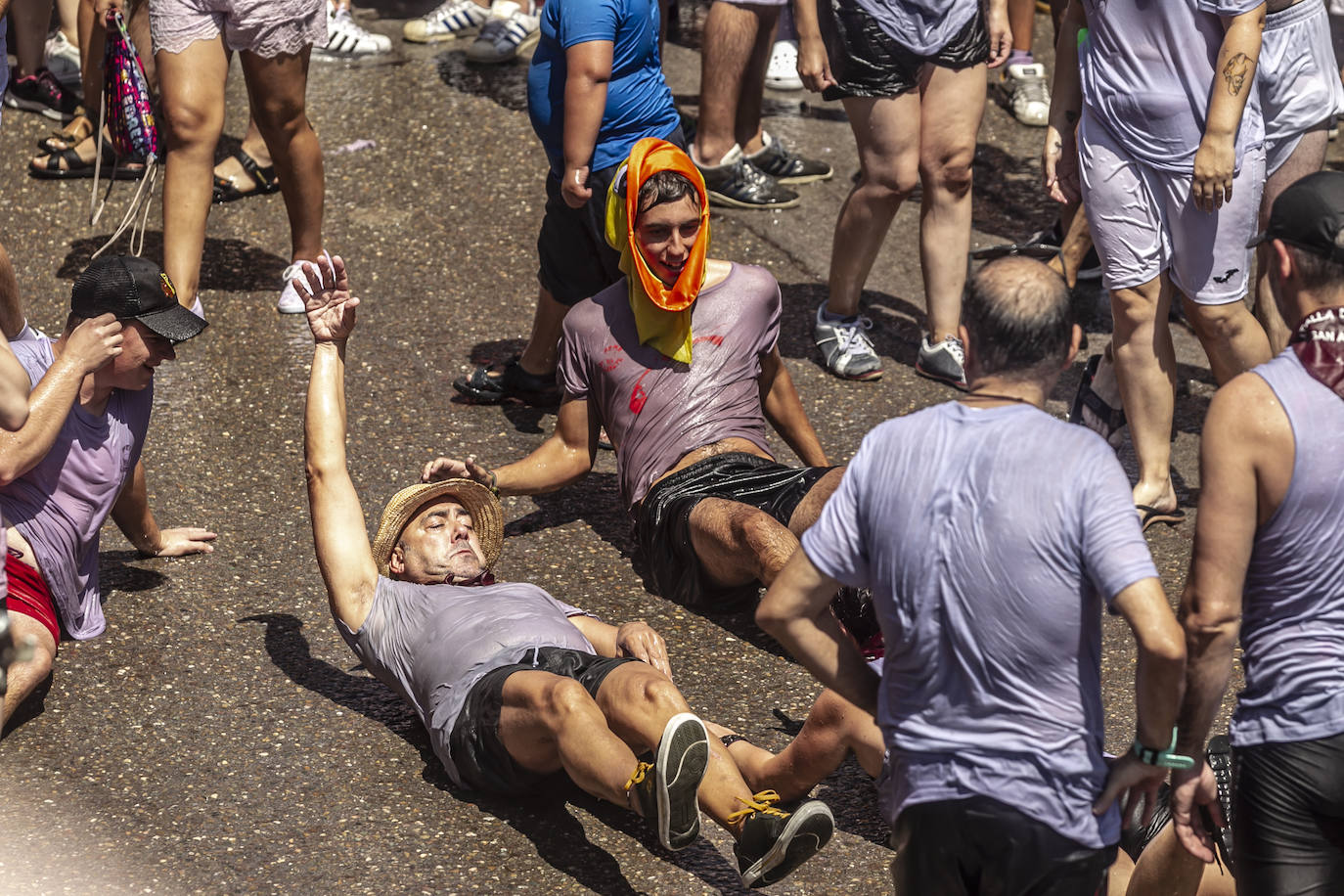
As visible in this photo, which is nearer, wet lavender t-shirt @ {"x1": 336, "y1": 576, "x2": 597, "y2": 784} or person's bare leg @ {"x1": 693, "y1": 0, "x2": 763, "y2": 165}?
wet lavender t-shirt @ {"x1": 336, "y1": 576, "x2": 597, "y2": 784}

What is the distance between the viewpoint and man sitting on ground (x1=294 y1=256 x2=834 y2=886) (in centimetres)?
350

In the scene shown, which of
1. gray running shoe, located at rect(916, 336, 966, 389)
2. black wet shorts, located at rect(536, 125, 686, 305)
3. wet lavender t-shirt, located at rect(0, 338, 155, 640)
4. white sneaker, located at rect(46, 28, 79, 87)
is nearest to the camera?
wet lavender t-shirt, located at rect(0, 338, 155, 640)

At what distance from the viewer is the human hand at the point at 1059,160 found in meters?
5.43

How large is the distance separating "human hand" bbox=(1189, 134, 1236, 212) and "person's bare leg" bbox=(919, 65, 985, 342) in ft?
4.69

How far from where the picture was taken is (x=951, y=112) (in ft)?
19.9

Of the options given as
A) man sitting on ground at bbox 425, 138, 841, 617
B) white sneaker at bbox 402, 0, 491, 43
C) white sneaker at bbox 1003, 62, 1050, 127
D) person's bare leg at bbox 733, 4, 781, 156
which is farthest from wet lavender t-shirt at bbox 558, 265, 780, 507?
white sneaker at bbox 402, 0, 491, 43

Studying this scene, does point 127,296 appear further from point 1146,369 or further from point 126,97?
point 1146,369

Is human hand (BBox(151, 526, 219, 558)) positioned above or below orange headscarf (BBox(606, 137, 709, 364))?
below

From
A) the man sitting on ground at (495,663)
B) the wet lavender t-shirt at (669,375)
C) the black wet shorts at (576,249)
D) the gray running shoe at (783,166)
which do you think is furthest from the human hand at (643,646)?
the gray running shoe at (783,166)

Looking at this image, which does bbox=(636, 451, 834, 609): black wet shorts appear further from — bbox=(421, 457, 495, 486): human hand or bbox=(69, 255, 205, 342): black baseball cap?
bbox=(69, 255, 205, 342): black baseball cap

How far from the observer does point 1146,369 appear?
16.6 feet

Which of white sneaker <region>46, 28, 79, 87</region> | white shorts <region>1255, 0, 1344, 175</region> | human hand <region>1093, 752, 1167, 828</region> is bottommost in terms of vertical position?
white sneaker <region>46, 28, 79, 87</region>

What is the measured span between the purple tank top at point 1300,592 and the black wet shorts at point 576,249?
3179mm

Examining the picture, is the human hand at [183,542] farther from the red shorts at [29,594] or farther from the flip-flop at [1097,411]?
the flip-flop at [1097,411]
